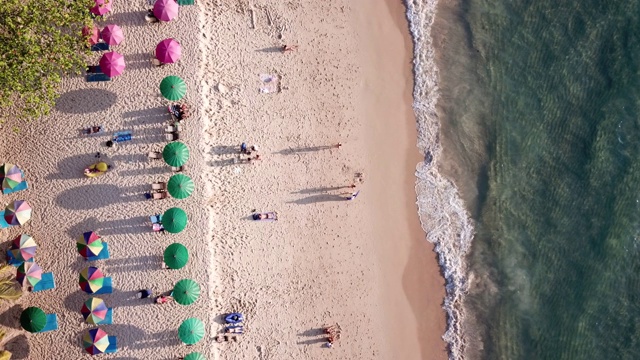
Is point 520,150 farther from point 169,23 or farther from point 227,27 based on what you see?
point 169,23

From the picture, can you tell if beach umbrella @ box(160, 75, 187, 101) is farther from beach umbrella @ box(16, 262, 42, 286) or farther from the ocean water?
the ocean water

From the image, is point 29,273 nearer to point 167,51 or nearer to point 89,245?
point 89,245

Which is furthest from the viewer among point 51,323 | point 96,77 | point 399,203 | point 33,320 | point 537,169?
point 537,169

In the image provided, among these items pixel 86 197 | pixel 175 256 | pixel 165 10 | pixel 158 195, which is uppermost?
pixel 165 10

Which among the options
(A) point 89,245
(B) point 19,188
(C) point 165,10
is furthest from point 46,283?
(C) point 165,10

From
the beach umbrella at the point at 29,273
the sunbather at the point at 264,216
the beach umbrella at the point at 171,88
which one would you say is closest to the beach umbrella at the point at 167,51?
the beach umbrella at the point at 171,88
